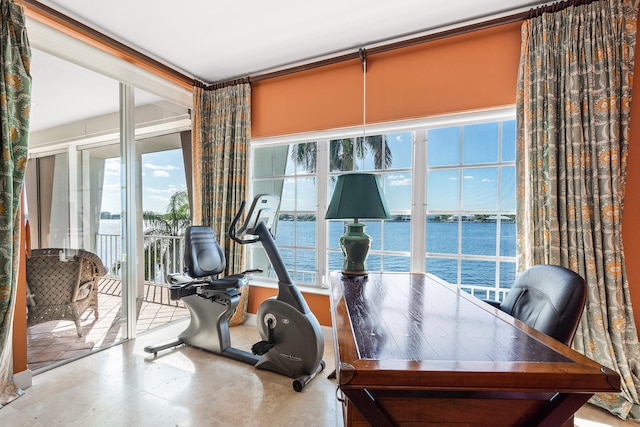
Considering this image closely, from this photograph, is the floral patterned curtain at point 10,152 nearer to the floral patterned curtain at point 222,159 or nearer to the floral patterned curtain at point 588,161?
the floral patterned curtain at point 222,159

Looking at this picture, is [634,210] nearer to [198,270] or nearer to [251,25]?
[251,25]

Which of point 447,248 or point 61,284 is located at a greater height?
point 447,248

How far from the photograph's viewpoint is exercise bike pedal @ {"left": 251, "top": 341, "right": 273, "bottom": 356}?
222 centimetres

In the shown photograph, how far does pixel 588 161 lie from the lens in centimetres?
197

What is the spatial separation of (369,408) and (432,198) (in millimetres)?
2165

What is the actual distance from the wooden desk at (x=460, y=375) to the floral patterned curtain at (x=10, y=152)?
2.20 metres

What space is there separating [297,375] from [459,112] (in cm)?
248

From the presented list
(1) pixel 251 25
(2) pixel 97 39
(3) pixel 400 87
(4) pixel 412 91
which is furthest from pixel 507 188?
(2) pixel 97 39

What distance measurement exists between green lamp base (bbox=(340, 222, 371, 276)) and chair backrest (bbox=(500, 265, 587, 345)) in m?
0.87

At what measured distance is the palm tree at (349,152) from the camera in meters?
2.89

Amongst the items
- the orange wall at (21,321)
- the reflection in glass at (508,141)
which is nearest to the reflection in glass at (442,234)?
the reflection in glass at (508,141)

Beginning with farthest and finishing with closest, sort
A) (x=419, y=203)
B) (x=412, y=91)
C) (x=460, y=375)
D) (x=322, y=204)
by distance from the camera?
(x=322, y=204), (x=419, y=203), (x=412, y=91), (x=460, y=375)

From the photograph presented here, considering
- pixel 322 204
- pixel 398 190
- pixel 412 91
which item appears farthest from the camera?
pixel 322 204

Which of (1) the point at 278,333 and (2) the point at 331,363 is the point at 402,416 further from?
(2) the point at 331,363
